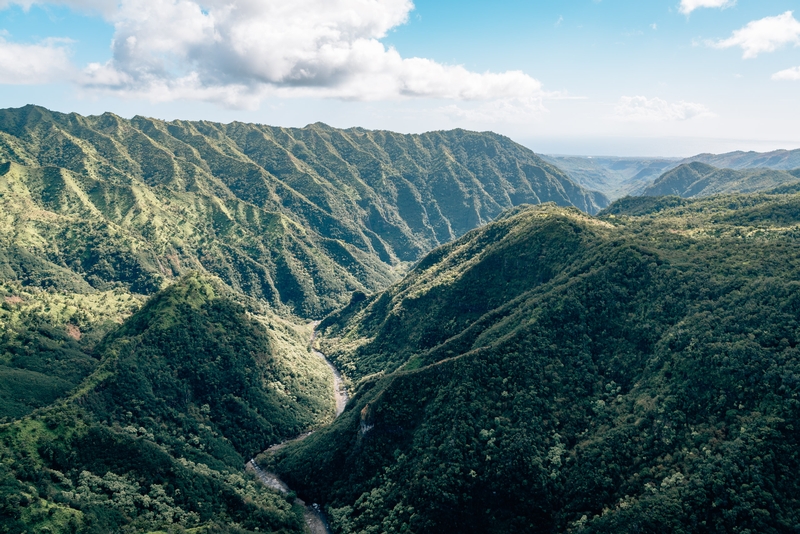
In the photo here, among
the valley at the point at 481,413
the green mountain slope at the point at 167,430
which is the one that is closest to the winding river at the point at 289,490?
the valley at the point at 481,413

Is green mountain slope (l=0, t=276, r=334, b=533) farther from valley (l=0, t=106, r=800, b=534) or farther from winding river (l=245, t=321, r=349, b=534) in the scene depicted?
winding river (l=245, t=321, r=349, b=534)

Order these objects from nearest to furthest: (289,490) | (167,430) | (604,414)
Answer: (604,414), (289,490), (167,430)

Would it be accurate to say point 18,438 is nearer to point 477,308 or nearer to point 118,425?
point 118,425

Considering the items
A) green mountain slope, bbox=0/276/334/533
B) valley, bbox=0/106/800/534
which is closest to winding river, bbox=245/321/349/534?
valley, bbox=0/106/800/534

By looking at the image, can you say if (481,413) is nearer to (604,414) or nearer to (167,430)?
(604,414)

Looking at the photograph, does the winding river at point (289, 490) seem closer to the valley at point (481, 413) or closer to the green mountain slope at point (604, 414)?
the valley at point (481, 413)

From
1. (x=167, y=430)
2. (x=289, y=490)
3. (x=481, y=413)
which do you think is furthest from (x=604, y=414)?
(x=167, y=430)
